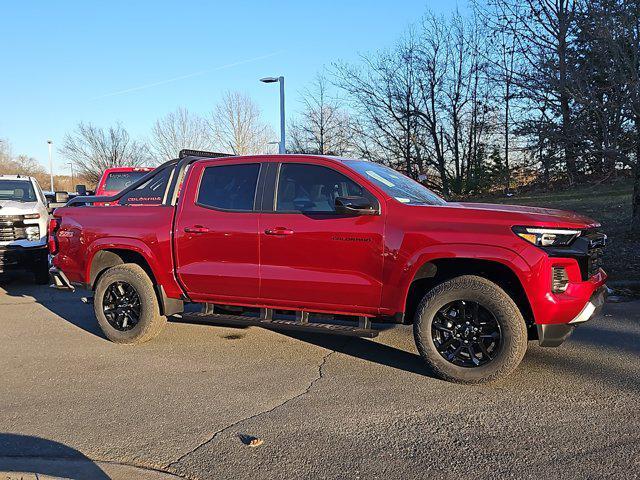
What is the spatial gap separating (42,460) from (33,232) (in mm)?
7182

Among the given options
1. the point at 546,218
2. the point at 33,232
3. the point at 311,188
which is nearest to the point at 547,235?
the point at 546,218

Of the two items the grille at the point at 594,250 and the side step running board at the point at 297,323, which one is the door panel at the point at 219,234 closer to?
the side step running board at the point at 297,323

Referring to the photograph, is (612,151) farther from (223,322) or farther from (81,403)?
(81,403)

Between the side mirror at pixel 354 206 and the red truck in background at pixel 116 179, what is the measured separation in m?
8.07

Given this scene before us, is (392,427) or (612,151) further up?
(612,151)

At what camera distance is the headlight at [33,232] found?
9578mm

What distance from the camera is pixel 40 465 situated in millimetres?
3369

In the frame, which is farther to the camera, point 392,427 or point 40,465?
point 392,427

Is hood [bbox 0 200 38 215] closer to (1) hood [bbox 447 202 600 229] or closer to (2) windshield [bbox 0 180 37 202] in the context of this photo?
(2) windshield [bbox 0 180 37 202]

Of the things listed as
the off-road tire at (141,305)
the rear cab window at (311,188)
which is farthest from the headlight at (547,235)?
the off-road tire at (141,305)

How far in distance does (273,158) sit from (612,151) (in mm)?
6779

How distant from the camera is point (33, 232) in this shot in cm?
966

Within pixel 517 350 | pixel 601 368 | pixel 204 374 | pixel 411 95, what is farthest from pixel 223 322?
pixel 411 95

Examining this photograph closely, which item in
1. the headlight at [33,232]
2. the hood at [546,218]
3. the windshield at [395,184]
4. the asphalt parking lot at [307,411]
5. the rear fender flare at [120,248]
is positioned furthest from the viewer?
the headlight at [33,232]
